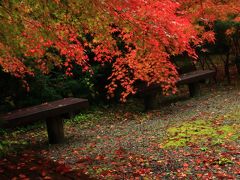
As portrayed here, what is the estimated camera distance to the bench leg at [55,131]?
819 centimetres

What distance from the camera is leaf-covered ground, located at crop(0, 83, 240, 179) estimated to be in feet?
18.7

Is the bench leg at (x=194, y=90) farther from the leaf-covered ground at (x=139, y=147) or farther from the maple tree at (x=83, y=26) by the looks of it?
the maple tree at (x=83, y=26)

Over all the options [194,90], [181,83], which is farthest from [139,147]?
A: [194,90]

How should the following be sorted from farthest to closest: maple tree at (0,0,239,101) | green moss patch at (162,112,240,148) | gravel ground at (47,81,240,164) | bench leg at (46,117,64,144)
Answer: bench leg at (46,117,64,144), gravel ground at (47,81,240,164), green moss patch at (162,112,240,148), maple tree at (0,0,239,101)

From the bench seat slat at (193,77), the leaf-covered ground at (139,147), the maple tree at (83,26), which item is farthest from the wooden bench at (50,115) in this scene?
the bench seat slat at (193,77)

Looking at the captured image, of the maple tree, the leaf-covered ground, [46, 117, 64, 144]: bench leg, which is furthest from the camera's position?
[46, 117, 64, 144]: bench leg

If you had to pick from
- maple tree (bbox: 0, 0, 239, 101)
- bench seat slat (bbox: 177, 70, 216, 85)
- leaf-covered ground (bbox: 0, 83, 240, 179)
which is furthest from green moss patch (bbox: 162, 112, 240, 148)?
bench seat slat (bbox: 177, 70, 216, 85)

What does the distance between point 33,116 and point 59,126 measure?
2.90 ft

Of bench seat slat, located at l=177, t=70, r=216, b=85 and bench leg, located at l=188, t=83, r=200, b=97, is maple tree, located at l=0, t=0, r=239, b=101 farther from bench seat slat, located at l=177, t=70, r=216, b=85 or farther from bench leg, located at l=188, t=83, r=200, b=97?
bench leg, located at l=188, t=83, r=200, b=97

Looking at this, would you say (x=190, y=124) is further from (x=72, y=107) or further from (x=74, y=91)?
(x=74, y=91)

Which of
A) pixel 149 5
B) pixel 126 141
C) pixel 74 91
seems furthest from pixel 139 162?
pixel 74 91

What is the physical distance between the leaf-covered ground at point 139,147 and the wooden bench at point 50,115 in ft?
1.11

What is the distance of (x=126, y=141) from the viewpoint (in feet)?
25.1

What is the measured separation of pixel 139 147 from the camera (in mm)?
7070
